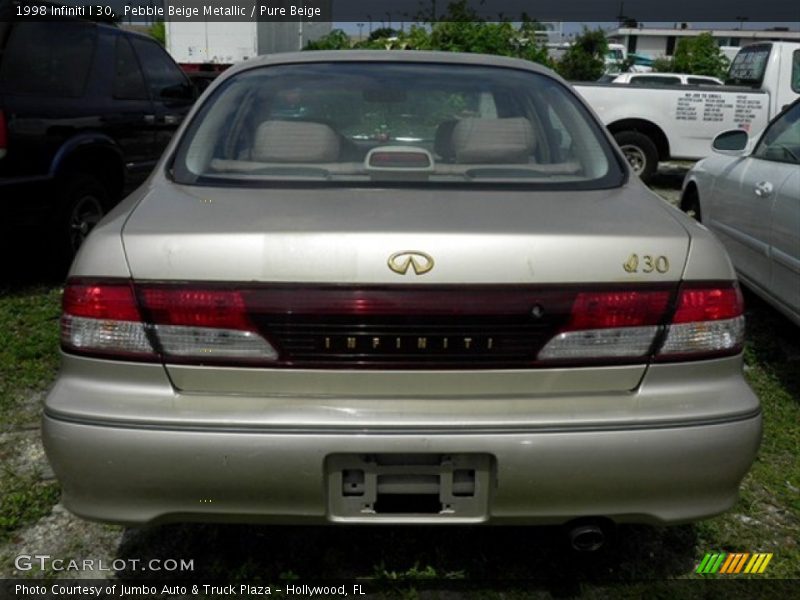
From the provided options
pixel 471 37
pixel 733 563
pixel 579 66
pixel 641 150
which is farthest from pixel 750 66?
pixel 579 66

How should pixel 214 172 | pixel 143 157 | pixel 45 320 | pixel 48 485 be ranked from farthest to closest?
1. pixel 143 157
2. pixel 45 320
3. pixel 48 485
4. pixel 214 172

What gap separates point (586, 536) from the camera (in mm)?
2088

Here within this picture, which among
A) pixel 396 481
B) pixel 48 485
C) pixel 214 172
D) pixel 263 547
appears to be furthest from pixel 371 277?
pixel 48 485

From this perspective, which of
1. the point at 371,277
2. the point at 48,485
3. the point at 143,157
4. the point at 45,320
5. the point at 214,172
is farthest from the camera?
the point at 143,157

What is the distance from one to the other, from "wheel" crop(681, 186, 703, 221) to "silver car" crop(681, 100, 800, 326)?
24 centimetres

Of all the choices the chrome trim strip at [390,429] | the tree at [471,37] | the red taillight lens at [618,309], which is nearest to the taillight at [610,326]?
the red taillight lens at [618,309]

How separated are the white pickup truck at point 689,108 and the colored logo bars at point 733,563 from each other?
Answer: 803 centimetres

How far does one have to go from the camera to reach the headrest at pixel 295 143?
250cm

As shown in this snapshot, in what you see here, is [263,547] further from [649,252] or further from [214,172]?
[649,252]

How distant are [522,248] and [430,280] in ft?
0.75

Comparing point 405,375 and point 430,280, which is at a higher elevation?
point 430,280

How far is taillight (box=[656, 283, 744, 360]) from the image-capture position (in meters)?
1.96

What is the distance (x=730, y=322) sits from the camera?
2.02 metres

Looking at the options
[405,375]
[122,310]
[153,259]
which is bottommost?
[405,375]
